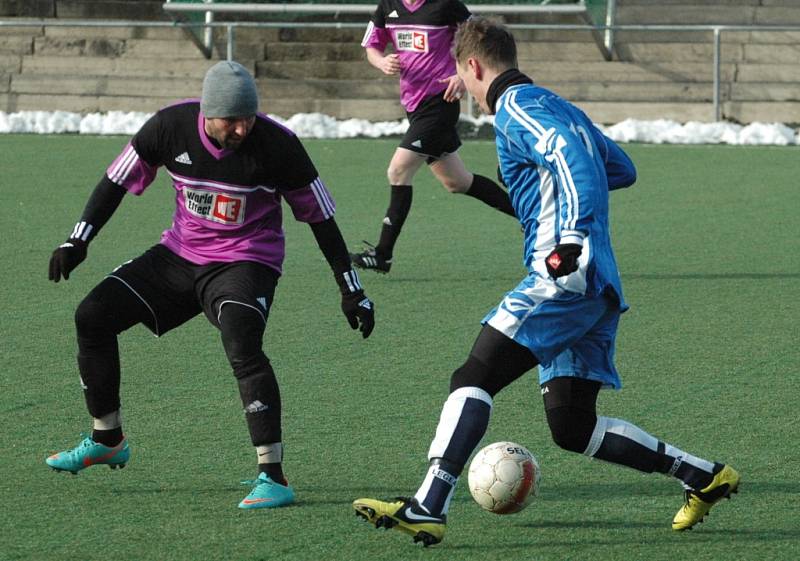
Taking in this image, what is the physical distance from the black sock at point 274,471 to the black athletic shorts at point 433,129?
4884 mm

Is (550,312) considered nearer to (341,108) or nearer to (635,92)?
(635,92)

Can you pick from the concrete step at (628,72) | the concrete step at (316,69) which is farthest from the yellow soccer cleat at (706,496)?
the concrete step at (316,69)

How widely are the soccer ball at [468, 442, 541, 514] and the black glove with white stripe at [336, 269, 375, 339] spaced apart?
0.73 metres

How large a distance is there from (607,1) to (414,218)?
7934mm

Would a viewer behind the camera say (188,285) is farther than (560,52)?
No

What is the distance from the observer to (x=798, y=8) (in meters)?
19.0

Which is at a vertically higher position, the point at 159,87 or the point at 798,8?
the point at 798,8

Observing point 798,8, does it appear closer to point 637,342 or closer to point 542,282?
point 637,342

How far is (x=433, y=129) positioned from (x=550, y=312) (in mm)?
5367

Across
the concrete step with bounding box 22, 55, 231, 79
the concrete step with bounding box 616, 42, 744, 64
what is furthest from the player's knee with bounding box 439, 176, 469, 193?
the concrete step with bounding box 22, 55, 231, 79

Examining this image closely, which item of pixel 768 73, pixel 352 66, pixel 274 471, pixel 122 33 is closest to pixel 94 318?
pixel 274 471

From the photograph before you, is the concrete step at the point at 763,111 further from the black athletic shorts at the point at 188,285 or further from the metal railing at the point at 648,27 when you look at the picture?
the black athletic shorts at the point at 188,285

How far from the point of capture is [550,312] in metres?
4.28

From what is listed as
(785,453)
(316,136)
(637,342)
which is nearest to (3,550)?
(785,453)
